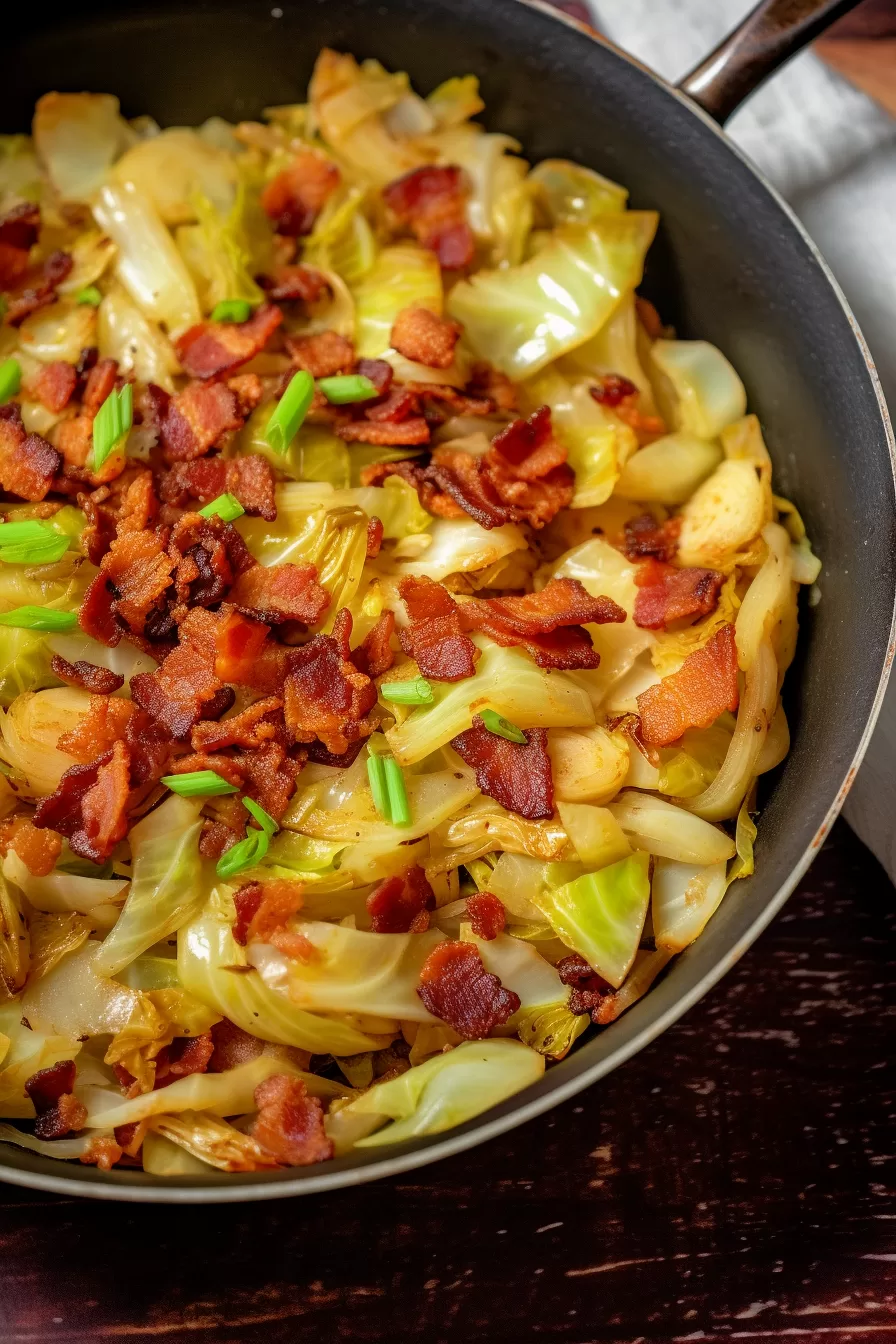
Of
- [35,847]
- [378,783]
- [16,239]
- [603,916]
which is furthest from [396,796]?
[16,239]

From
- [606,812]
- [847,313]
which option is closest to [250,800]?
[606,812]

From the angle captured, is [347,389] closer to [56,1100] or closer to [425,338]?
[425,338]

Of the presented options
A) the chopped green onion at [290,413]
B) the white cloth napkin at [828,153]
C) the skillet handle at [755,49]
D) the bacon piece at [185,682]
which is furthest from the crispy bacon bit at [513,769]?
the skillet handle at [755,49]

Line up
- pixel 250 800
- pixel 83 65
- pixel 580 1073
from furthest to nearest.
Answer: pixel 83 65 < pixel 250 800 < pixel 580 1073

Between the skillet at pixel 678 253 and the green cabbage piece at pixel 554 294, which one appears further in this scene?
the green cabbage piece at pixel 554 294

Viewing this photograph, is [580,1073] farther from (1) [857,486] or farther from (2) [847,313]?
(2) [847,313]

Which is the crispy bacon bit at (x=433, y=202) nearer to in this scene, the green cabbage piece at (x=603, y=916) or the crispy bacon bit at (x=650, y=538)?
the crispy bacon bit at (x=650, y=538)
